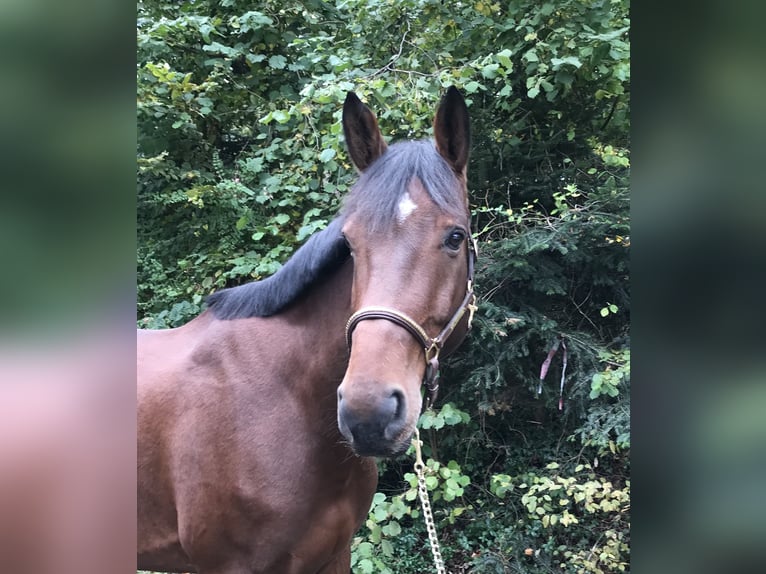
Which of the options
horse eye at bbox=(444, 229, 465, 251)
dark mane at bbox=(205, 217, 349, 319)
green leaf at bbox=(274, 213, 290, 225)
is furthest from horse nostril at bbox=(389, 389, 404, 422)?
green leaf at bbox=(274, 213, 290, 225)

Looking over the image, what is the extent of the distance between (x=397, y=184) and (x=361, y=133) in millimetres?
346

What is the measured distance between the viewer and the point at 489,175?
4266 millimetres

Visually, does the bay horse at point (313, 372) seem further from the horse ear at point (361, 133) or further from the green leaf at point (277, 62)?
the green leaf at point (277, 62)

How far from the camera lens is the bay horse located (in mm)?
1543

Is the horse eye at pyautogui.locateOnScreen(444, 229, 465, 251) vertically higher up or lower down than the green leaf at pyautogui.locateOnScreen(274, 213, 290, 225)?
higher up

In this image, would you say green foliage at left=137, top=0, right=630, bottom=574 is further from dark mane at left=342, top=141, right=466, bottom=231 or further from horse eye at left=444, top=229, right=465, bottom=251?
horse eye at left=444, top=229, right=465, bottom=251

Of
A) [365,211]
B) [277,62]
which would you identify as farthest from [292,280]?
[277,62]

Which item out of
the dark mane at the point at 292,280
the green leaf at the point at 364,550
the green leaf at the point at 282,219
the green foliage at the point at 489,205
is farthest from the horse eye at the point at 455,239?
the green leaf at the point at 282,219

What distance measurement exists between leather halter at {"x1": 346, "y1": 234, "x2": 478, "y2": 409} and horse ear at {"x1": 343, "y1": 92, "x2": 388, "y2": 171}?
1.56ft

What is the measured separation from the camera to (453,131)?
185 centimetres

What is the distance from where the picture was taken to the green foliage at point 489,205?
3.41m
